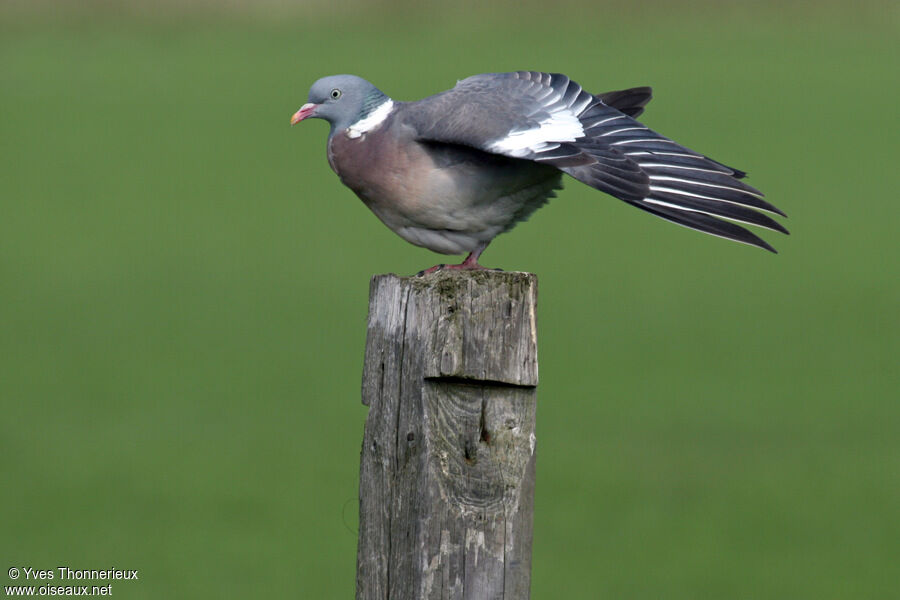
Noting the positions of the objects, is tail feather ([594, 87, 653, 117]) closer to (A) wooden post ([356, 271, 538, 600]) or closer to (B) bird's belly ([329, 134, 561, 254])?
(B) bird's belly ([329, 134, 561, 254])

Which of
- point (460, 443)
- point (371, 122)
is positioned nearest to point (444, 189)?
point (371, 122)

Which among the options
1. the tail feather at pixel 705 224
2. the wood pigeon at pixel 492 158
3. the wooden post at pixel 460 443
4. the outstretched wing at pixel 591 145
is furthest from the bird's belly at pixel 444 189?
the wooden post at pixel 460 443

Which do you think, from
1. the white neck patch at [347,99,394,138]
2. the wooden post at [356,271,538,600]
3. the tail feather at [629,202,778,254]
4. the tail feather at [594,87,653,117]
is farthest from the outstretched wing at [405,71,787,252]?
the wooden post at [356,271,538,600]

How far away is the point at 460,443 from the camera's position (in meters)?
4.34

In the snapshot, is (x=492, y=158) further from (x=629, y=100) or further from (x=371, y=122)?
(x=629, y=100)

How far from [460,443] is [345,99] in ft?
8.45

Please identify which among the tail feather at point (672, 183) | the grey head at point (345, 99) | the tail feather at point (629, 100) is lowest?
the tail feather at point (672, 183)

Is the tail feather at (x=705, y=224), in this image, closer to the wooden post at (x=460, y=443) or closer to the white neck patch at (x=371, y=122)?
the wooden post at (x=460, y=443)

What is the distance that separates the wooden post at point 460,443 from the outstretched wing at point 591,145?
1179mm

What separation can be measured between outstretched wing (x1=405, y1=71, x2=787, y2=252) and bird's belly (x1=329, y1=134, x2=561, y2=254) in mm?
158

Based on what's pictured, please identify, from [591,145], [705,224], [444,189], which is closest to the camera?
[705,224]

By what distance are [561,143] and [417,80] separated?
23055 millimetres

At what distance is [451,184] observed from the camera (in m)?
6.08

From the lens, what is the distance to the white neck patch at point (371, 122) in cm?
634
